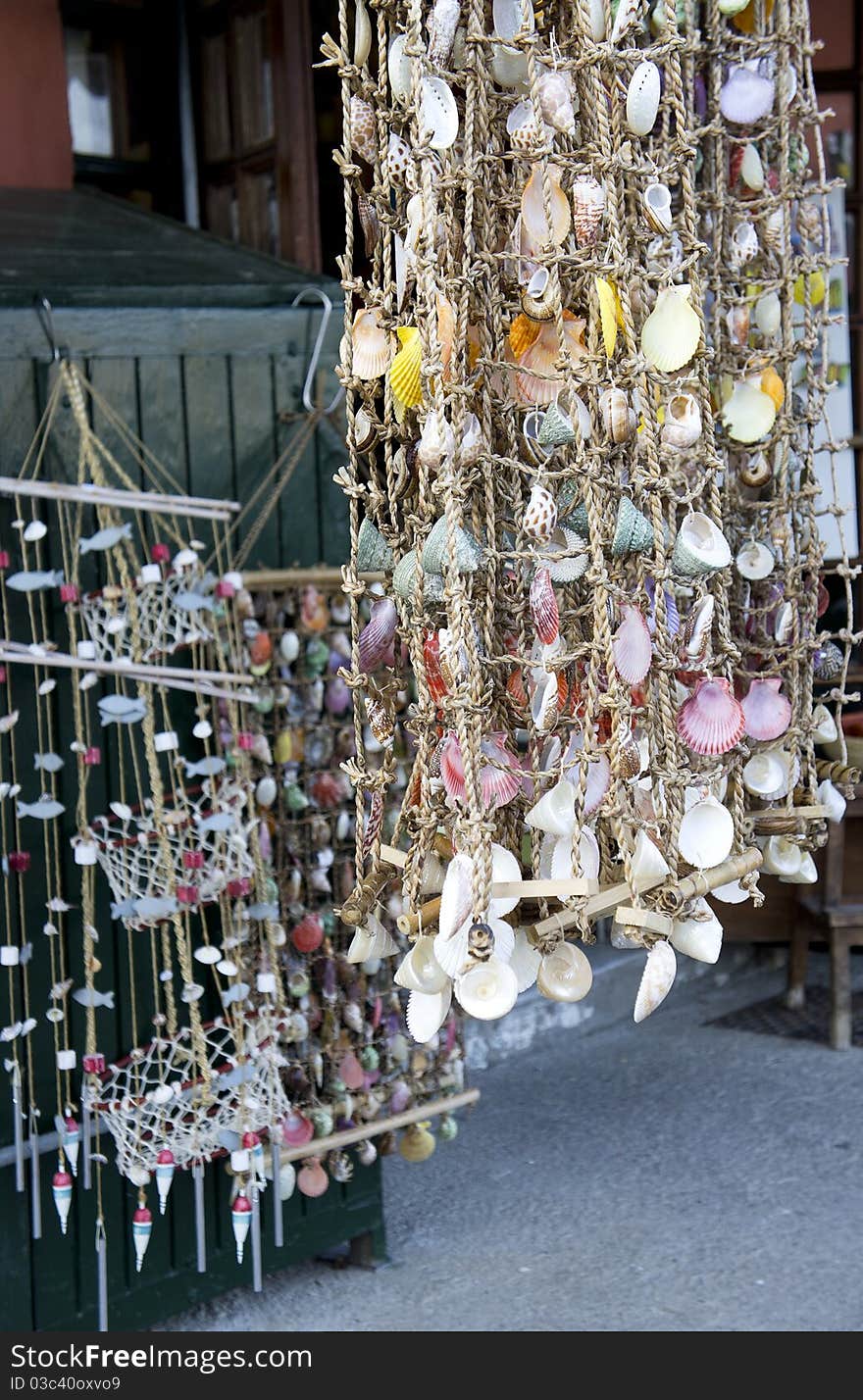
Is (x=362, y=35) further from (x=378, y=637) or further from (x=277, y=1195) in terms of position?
(x=277, y=1195)

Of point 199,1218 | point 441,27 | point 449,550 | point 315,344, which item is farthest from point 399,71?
point 199,1218

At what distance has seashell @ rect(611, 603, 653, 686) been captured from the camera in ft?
4.19

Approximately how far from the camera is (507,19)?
1296 mm

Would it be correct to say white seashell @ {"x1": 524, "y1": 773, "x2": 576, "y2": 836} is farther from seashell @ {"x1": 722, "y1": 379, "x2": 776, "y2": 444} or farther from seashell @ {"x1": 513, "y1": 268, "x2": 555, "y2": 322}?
seashell @ {"x1": 722, "y1": 379, "x2": 776, "y2": 444}

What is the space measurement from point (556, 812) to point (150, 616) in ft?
4.86

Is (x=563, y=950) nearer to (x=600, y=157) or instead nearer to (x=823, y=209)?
(x=600, y=157)

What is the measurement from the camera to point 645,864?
1254 millimetres

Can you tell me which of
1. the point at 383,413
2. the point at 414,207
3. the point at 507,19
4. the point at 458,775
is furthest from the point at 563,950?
the point at 507,19

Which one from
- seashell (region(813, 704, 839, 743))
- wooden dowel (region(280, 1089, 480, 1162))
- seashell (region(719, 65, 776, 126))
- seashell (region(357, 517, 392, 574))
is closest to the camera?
seashell (region(357, 517, 392, 574))

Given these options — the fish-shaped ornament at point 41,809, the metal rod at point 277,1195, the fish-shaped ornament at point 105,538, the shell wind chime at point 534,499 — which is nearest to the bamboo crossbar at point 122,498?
the fish-shaped ornament at point 105,538

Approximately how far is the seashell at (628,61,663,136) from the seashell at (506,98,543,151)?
0.08m

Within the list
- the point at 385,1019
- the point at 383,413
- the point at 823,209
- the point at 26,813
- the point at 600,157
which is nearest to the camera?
the point at 600,157

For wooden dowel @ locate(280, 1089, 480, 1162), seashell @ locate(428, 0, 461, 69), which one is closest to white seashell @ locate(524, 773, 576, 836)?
seashell @ locate(428, 0, 461, 69)

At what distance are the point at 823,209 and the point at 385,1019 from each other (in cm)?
176
